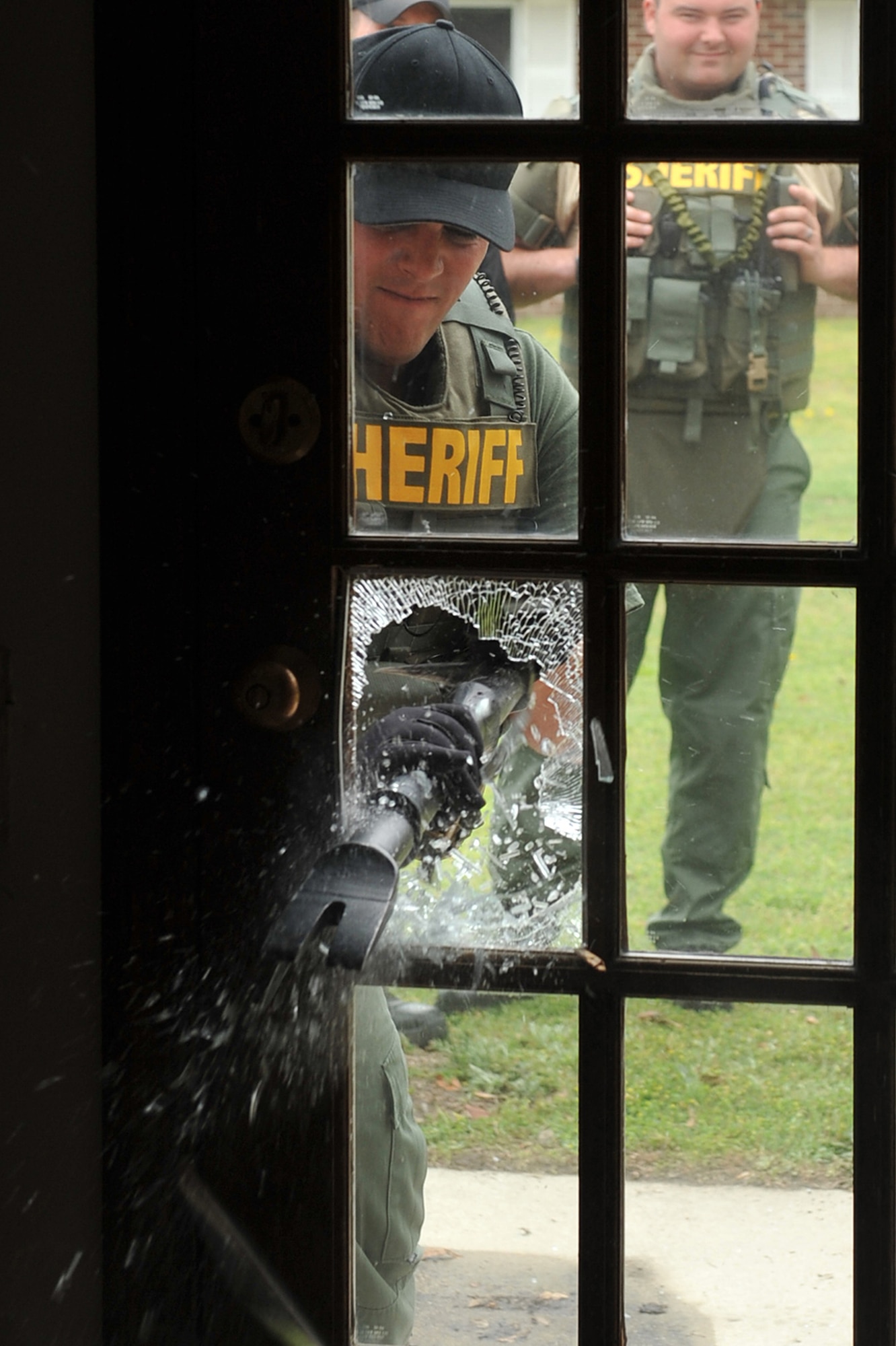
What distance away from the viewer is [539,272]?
1154 millimetres

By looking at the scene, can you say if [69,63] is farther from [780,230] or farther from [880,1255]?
[880,1255]

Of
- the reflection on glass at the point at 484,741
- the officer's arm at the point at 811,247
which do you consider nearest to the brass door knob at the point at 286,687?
the reflection on glass at the point at 484,741

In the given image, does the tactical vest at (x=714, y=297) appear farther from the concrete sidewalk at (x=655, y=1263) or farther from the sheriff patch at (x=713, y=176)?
the concrete sidewalk at (x=655, y=1263)

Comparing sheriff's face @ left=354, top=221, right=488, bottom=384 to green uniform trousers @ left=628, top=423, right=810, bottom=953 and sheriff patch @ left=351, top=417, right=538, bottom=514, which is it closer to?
sheriff patch @ left=351, top=417, right=538, bottom=514

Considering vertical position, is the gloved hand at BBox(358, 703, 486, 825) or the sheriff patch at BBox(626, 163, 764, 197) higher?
the sheriff patch at BBox(626, 163, 764, 197)

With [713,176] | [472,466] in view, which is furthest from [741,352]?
[472,466]

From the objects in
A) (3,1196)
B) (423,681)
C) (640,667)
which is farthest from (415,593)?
(3,1196)

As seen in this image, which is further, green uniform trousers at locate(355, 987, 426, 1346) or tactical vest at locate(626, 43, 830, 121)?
green uniform trousers at locate(355, 987, 426, 1346)

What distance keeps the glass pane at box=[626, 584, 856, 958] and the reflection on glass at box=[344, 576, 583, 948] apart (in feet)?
0.21

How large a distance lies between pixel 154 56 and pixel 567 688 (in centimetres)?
68

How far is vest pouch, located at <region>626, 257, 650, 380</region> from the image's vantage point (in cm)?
114

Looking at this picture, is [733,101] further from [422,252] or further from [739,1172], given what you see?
[739,1172]

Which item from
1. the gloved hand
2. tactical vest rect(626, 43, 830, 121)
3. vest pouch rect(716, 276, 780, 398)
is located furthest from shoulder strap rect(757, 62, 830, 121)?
the gloved hand

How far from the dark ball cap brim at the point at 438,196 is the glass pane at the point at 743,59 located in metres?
0.14
